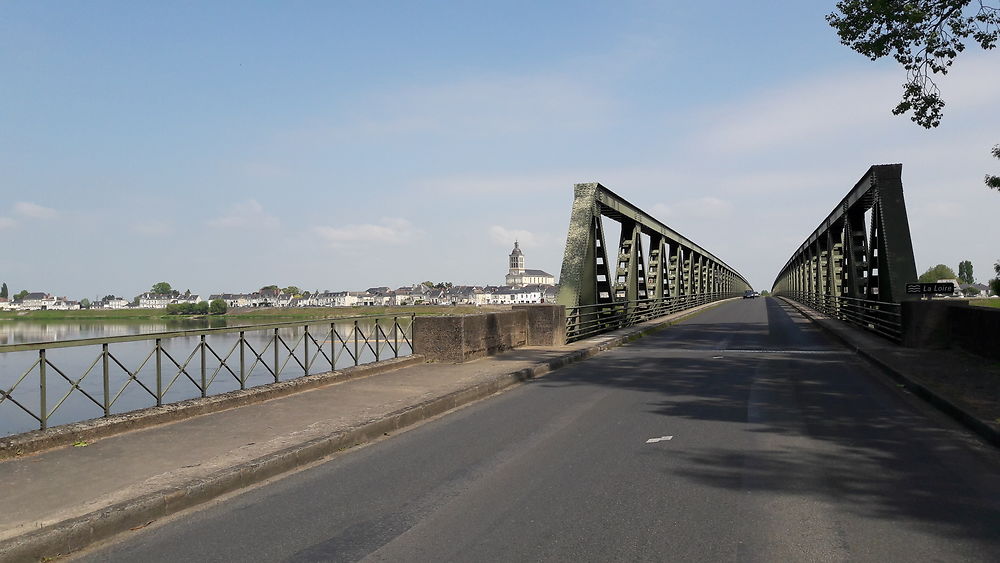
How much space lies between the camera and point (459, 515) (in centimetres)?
494

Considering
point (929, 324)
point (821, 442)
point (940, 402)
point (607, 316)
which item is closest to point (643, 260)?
point (607, 316)

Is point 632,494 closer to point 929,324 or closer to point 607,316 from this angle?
point 929,324

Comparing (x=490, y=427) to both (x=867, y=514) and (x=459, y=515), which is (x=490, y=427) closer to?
(x=459, y=515)

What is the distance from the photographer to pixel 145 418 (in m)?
7.61

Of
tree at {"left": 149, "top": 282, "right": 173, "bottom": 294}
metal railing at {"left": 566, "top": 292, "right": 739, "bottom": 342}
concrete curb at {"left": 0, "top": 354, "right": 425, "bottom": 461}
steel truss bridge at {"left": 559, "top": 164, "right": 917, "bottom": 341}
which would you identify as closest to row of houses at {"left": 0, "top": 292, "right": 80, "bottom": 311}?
tree at {"left": 149, "top": 282, "right": 173, "bottom": 294}

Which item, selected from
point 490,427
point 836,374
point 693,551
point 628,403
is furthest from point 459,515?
point 836,374

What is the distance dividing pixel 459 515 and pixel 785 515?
2.29m

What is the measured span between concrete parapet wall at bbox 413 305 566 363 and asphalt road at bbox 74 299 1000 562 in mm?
4565

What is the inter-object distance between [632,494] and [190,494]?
3405mm

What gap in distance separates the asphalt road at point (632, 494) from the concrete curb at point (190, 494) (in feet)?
0.49

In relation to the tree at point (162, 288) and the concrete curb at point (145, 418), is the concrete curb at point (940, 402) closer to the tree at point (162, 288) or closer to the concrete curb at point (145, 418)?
the concrete curb at point (145, 418)

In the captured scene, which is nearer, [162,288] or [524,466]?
[524,466]

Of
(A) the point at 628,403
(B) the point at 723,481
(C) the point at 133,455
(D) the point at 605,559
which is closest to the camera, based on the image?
(D) the point at 605,559

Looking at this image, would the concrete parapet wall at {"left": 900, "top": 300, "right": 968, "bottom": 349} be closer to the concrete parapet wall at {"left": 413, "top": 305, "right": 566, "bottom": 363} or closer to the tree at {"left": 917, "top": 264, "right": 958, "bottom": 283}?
the concrete parapet wall at {"left": 413, "top": 305, "right": 566, "bottom": 363}
